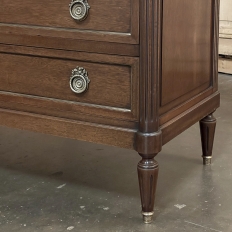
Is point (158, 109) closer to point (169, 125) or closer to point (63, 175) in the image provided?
point (169, 125)

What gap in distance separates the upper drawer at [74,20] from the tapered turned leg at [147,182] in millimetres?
354

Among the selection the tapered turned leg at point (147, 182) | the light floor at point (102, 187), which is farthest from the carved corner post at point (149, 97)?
the light floor at point (102, 187)

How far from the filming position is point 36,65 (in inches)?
70.0

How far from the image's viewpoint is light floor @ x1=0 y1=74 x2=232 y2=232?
1737 mm

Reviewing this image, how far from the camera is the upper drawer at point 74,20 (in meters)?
1.60

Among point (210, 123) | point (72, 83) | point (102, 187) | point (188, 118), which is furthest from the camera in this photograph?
point (210, 123)

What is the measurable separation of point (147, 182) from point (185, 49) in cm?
44

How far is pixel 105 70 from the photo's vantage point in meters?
1.66

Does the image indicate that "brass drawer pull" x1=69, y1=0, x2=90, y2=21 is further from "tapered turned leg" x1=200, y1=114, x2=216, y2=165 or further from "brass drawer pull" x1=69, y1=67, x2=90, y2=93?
"tapered turned leg" x1=200, y1=114, x2=216, y2=165

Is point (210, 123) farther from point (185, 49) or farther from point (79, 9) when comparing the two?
point (79, 9)

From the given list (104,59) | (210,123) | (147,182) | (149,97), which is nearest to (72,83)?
(104,59)

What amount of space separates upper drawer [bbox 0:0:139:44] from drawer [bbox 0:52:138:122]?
0.24 feet

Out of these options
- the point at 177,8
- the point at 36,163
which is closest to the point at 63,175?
the point at 36,163

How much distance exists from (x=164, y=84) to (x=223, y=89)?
1.68 metres
